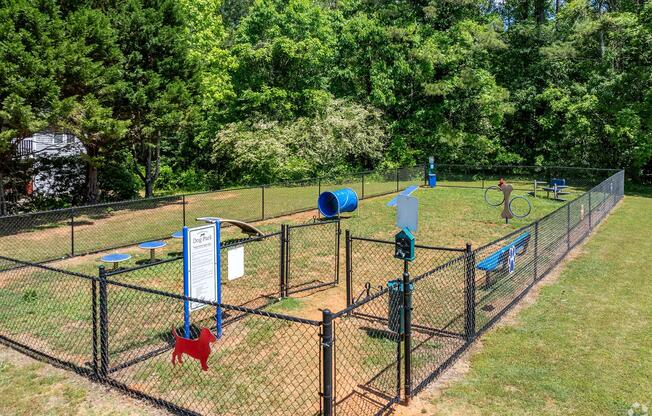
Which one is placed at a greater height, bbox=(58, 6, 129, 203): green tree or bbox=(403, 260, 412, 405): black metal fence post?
bbox=(58, 6, 129, 203): green tree

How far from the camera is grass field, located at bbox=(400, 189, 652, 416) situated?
5598mm

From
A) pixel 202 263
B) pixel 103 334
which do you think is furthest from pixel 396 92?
pixel 103 334

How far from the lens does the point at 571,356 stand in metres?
6.81

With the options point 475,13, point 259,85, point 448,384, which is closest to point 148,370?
point 448,384

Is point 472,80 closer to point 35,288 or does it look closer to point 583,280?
point 583,280

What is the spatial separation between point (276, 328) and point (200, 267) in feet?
5.13

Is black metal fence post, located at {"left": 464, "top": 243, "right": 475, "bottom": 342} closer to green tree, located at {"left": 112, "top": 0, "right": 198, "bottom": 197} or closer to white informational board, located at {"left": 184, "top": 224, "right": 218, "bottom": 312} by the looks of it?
white informational board, located at {"left": 184, "top": 224, "right": 218, "bottom": 312}

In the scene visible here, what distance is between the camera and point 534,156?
34.8 meters

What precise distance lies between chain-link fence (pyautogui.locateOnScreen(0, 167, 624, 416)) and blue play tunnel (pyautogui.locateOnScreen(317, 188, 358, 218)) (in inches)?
208

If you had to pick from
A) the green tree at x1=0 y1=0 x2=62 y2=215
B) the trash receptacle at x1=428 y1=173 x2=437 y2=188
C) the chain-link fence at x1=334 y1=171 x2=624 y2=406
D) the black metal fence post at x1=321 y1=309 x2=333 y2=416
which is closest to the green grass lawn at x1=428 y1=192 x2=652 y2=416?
the chain-link fence at x1=334 y1=171 x2=624 y2=406

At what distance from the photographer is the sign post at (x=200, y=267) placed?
7.07 meters

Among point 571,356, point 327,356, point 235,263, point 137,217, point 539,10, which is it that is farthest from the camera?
point 539,10

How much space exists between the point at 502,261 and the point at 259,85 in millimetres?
25731

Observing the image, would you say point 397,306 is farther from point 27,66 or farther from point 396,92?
point 396,92
